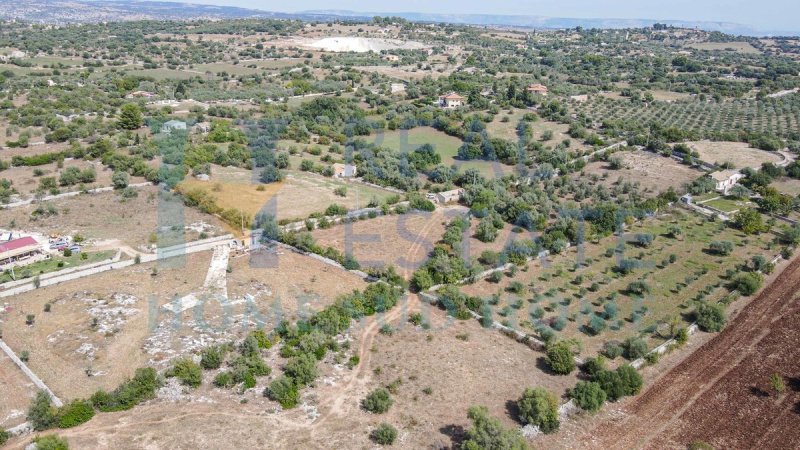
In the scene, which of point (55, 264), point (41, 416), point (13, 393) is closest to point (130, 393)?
point (41, 416)

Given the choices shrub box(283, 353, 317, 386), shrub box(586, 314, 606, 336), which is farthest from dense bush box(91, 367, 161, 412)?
shrub box(586, 314, 606, 336)

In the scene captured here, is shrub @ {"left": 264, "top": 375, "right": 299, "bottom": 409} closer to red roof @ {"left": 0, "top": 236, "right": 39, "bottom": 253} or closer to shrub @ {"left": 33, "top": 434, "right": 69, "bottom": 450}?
shrub @ {"left": 33, "top": 434, "right": 69, "bottom": 450}

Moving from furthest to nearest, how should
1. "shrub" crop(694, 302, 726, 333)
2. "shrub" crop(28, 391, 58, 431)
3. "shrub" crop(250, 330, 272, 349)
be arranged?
1. "shrub" crop(694, 302, 726, 333)
2. "shrub" crop(250, 330, 272, 349)
3. "shrub" crop(28, 391, 58, 431)

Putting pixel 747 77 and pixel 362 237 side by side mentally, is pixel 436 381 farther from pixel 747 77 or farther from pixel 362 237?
pixel 747 77

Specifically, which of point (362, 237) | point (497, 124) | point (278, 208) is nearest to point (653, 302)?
point (362, 237)

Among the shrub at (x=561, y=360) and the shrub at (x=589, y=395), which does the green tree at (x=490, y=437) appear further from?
the shrub at (x=561, y=360)

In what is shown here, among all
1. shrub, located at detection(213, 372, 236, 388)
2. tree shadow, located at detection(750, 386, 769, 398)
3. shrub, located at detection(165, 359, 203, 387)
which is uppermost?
shrub, located at detection(165, 359, 203, 387)
